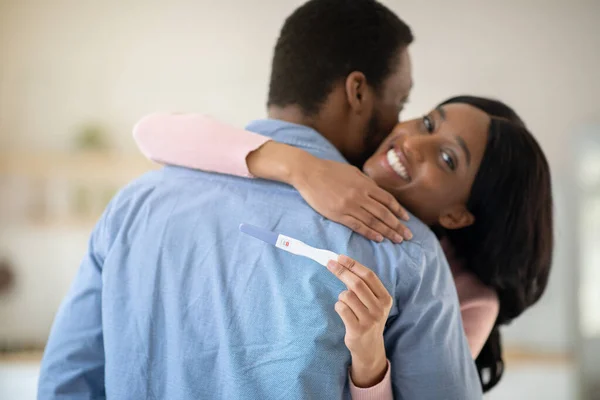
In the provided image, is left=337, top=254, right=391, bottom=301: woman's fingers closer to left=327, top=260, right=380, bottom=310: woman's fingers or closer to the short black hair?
left=327, top=260, right=380, bottom=310: woman's fingers

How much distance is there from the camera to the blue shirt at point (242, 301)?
0.75 meters

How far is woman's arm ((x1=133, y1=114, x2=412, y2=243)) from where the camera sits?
0.79 metres

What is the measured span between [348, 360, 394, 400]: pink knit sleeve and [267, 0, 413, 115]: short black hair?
40 centimetres

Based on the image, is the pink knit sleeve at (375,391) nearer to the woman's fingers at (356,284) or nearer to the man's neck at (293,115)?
the woman's fingers at (356,284)

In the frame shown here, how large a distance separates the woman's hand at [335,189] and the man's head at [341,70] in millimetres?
106

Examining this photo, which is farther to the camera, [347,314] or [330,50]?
[330,50]

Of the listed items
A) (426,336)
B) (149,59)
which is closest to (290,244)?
(426,336)

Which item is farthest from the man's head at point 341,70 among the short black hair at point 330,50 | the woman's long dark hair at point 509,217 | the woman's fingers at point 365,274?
the woman's fingers at point 365,274

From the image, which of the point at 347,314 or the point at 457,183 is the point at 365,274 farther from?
the point at 457,183

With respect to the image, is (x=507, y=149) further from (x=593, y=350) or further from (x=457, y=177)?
(x=593, y=350)

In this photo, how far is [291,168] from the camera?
0.83 meters

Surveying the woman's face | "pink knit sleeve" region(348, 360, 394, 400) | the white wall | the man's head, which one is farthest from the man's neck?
the white wall

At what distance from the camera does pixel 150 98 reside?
7.61 feet

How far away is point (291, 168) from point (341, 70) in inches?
8.0
